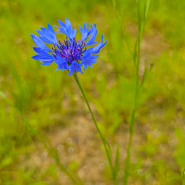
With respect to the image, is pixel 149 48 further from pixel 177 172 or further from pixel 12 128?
pixel 12 128

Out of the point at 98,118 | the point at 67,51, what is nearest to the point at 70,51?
the point at 67,51

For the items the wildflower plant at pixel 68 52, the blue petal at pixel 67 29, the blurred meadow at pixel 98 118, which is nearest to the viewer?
the wildflower plant at pixel 68 52

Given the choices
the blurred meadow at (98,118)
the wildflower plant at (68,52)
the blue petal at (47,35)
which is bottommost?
the blurred meadow at (98,118)

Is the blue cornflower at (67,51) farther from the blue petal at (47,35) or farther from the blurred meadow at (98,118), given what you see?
the blurred meadow at (98,118)

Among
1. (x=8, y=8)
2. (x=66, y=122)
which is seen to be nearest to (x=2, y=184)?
(x=66, y=122)

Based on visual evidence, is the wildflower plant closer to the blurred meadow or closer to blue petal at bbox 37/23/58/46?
blue petal at bbox 37/23/58/46

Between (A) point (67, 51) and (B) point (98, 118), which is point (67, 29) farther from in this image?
(B) point (98, 118)

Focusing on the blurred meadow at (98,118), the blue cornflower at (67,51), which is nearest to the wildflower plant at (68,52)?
the blue cornflower at (67,51)

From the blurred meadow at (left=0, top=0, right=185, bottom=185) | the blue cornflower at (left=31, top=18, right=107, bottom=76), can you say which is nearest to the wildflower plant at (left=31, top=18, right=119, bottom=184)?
the blue cornflower at (left=31, top=18, right=107, bottom=76)
